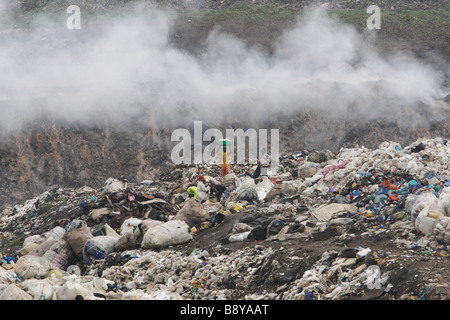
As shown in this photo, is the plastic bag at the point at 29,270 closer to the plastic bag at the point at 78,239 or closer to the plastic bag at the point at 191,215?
the plastic bag at the point at 78,239

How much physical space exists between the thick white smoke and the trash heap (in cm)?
459

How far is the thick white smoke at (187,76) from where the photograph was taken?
49.6 ft

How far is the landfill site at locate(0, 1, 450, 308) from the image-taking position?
191 inches

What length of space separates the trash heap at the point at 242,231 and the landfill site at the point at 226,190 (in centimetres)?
2

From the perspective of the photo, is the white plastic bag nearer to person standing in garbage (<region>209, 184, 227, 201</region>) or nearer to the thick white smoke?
person standing in garbage (<region>209, 184, 227, 201</region>)

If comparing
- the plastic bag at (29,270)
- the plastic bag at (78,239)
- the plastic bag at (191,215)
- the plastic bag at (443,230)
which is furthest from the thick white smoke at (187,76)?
the plastic bag at (443,230)

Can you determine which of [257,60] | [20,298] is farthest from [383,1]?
[20,298]

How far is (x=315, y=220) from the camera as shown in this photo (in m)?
6.61

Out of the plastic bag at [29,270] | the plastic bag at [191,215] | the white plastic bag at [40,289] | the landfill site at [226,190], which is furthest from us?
the plastic bag at [191,215]

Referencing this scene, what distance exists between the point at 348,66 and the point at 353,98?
1.76 m

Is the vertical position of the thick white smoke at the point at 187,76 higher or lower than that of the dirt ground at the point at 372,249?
higher

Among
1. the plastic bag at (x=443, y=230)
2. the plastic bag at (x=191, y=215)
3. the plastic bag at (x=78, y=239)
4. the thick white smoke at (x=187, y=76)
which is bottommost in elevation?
the plastic bag at (x=78, y=239)

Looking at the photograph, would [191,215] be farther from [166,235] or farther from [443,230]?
[443,230]

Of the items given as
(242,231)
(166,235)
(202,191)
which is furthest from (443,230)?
(202,191)
